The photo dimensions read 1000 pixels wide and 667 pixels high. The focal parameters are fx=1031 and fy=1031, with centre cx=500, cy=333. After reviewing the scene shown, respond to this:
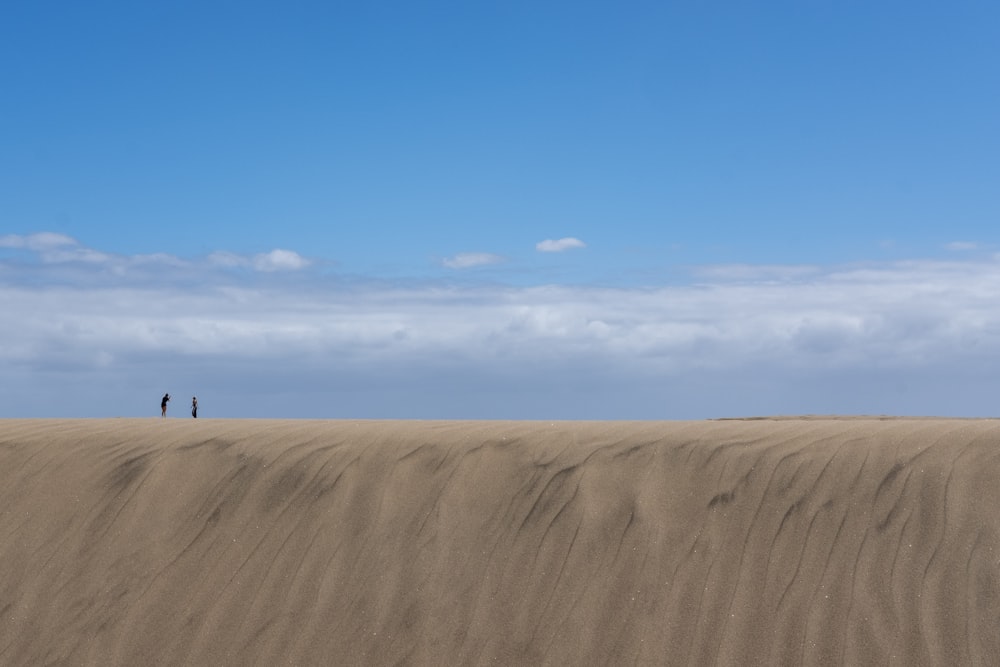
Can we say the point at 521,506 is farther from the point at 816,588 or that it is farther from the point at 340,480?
the point at 816,588

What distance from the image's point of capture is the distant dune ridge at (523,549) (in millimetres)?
7984

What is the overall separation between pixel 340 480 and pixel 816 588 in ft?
15.0

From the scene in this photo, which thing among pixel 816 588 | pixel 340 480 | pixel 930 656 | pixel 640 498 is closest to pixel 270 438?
pixel 340 480

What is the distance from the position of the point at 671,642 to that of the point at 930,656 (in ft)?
6.09

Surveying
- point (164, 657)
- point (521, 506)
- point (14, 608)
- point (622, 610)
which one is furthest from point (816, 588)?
point (14, 608)

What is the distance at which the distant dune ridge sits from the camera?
7984mm

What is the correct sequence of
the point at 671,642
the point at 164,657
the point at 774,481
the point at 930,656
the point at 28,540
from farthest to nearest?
the point at 28,540 → the point at 774,481 → the point at 164,657 → the point at 671,642 → the point at 930,656

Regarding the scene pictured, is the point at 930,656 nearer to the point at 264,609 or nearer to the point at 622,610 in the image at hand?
the point at 622,610

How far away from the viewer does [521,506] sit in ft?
31.0

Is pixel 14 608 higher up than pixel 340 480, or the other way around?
pixel 340 480

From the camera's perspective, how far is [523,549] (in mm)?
8992

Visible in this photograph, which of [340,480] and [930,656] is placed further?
[340,480]

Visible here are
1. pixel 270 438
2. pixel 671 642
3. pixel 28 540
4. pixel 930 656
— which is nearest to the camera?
pixel 930 656

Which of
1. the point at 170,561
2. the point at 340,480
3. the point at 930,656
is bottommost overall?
the point at 930,656
